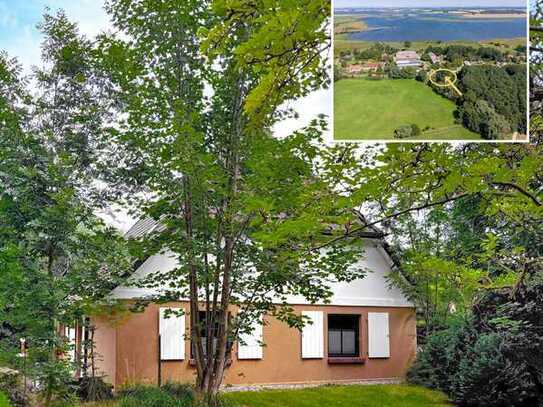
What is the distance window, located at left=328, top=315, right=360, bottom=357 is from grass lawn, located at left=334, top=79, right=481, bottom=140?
39.1 ft

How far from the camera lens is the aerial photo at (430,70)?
9.48 feet

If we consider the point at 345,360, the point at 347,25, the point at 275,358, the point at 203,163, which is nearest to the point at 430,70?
the point at 347,25

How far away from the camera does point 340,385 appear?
46.0 feet

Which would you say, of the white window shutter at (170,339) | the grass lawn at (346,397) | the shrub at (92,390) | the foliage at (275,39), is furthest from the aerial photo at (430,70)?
the white window shutter at (170,339)

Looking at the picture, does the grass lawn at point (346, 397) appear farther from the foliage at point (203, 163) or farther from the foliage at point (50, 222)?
the foliage at point (50, 222)

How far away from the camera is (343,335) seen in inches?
596

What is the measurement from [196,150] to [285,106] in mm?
1467

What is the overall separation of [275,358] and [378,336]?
248 centimetres

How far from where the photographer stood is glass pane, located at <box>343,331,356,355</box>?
49.6 feet

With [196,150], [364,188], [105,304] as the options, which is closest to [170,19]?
[196,150]

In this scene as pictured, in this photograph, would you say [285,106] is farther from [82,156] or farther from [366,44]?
[366,44]

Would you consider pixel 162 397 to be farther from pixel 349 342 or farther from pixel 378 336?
pixel 378 336

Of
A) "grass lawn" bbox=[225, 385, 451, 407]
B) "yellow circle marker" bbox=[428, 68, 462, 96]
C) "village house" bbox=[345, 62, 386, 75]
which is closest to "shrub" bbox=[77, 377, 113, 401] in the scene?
"grass lawn" bbox=[225, 385, 451, 407]

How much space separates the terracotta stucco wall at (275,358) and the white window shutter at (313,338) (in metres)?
0.10
